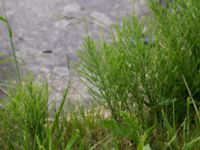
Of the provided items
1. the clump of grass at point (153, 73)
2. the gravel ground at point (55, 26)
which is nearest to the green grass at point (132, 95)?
the clump of grass at point (153, 73)

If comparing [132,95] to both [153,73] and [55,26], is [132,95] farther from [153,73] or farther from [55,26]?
[55,26]

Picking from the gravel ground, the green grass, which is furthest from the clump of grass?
the gravel ground

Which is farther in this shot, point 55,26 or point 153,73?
point 55,26

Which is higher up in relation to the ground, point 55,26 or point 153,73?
point 55,26

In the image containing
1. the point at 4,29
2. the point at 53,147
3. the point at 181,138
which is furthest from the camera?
the point at 4,29

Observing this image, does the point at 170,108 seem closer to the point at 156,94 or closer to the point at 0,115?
the point at 156,94

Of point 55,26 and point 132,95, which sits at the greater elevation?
point 55,26

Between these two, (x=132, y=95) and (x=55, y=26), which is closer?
(x=132, y=95)

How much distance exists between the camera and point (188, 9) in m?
1.88

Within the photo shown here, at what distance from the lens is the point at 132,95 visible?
72.6 inches

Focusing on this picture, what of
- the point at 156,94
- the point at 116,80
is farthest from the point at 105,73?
the point at 156,94

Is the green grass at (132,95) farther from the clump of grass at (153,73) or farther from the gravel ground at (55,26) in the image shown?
the gravel ground at (55,26)

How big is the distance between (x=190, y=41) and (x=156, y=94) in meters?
0.24

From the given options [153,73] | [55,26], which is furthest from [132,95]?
[55,26]
